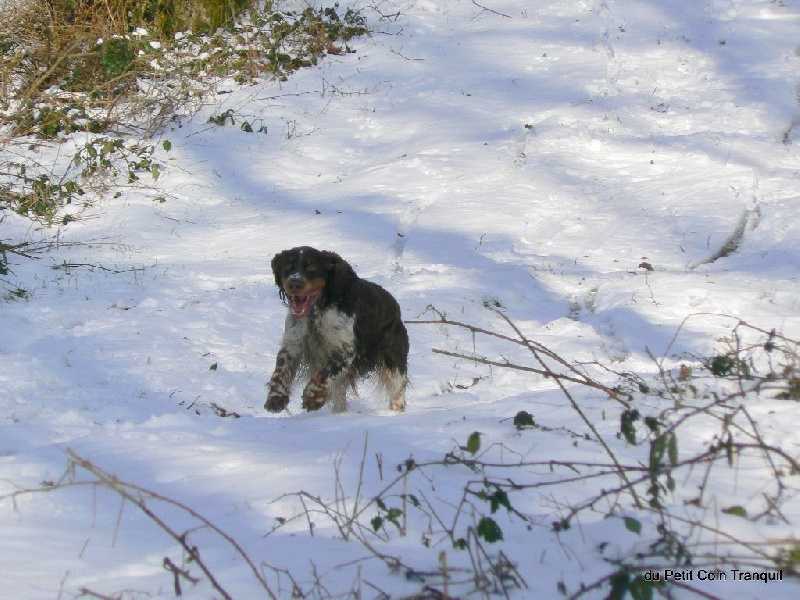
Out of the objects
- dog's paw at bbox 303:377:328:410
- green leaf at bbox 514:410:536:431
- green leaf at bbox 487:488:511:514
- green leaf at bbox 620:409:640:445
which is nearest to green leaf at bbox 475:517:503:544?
green leaf at bbox 487:488:511:514

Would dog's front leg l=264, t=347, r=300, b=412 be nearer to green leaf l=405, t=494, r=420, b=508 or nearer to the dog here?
the dog

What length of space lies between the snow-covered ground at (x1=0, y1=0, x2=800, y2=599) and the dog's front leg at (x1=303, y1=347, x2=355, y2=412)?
0.22 meters

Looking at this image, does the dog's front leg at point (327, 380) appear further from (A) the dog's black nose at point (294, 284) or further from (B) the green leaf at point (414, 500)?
(B) the green leaf at point (414, 500)

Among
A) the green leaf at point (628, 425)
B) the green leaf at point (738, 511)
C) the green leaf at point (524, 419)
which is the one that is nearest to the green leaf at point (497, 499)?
the green leaf at point (628, 425)

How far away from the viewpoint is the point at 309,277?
5.39 meters

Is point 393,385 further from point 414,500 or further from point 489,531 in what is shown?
point 489,531

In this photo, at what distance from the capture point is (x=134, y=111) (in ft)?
41.0

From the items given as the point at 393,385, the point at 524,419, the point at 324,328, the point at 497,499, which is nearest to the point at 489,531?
the point at 497,499

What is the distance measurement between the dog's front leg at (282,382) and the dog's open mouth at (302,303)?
1.09 ft

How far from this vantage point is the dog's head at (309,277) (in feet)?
17.6

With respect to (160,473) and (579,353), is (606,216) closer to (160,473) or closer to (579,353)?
(579,353)

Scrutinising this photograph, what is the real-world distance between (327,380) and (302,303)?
504 millimetres

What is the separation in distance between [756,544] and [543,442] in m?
1.17

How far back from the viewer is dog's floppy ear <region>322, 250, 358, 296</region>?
18.1 feet
